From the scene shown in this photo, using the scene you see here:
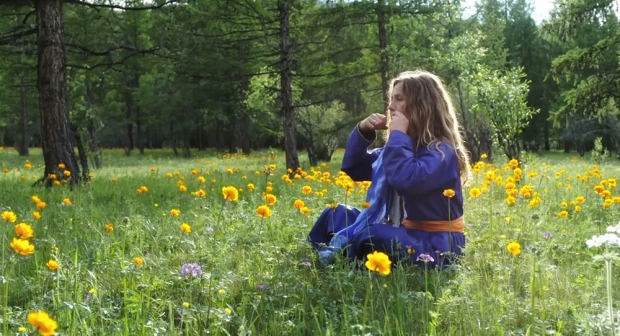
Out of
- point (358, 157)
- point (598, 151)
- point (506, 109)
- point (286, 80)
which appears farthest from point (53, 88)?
point (598, 151)

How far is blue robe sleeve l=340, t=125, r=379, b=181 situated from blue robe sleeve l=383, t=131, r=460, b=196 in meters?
0.66

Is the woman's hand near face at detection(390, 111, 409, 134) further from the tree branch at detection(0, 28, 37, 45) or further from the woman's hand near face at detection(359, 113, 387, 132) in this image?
the tree branch at detection(0, 28, 37, 45)

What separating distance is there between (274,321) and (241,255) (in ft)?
4.14

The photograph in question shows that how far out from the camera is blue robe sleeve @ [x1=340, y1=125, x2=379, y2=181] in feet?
12.9

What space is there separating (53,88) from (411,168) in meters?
5.94

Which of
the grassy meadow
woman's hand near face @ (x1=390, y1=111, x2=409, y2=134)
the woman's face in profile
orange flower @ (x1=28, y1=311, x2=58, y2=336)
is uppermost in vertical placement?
the woman's face in profile

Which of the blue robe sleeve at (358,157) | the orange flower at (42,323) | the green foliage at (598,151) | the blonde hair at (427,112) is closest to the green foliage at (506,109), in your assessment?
the green foliage at (598,151)

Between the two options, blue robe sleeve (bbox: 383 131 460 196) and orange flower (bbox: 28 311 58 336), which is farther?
blue robe sleeve (bbox: 383 131 460 196)

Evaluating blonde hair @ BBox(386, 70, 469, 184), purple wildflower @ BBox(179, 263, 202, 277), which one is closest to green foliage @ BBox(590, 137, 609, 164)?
blonde hair @ BBox(386, 70, 469, 184)

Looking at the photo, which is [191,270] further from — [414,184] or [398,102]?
[398,102]

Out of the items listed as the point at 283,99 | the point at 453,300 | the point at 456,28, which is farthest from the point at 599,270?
the point at 456,28

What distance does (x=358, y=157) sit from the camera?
401 centimetres

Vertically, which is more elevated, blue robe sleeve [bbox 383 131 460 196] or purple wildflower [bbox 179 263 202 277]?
blue robe sleeve [bbox 383 131 460 196]

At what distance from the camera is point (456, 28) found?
27266mm
